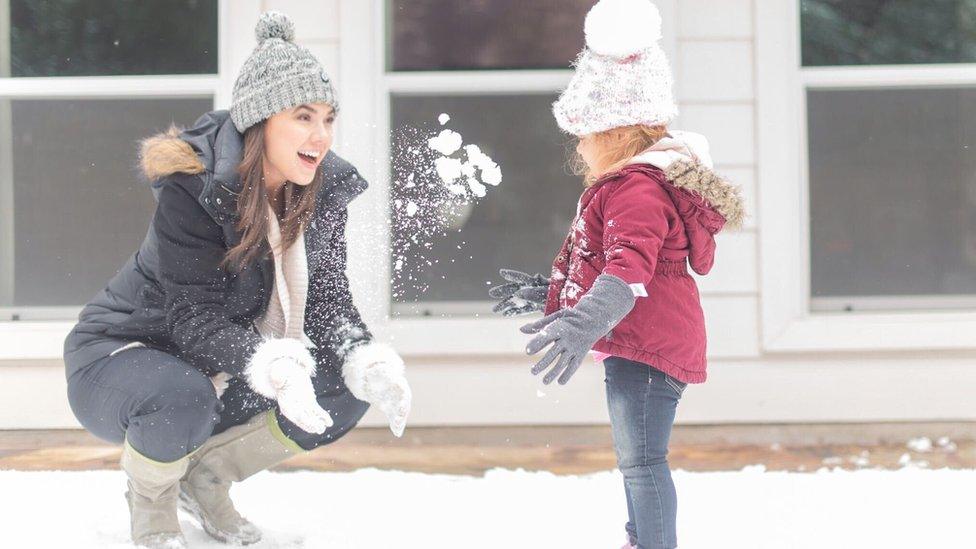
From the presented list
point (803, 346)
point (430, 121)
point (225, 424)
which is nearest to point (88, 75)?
point (430, 121)

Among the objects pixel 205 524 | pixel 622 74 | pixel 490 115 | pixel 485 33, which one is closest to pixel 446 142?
pixel 490 115

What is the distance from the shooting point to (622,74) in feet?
6.19

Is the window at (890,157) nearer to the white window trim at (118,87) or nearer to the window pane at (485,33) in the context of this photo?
the window pane at (485,33)

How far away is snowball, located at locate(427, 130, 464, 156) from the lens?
11.0 feet

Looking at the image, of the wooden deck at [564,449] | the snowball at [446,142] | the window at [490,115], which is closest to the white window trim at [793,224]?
the wooden deck at [564,449]

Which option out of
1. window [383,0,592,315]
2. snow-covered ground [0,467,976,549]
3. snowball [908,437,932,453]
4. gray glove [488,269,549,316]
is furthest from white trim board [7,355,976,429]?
gray glove [488,269,549,316]

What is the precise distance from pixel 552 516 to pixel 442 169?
1082mm

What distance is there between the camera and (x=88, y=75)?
3430 mm

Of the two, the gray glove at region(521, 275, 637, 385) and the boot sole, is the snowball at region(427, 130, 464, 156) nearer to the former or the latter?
the boot sole

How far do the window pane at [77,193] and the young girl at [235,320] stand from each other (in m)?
→ 1.31

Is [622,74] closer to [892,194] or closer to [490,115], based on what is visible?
[490,115]

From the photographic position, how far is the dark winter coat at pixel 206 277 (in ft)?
6.48

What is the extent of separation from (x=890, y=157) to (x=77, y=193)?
284 cm

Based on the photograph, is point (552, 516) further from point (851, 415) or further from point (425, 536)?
point (851, 415)
